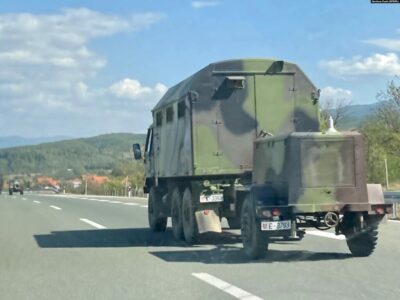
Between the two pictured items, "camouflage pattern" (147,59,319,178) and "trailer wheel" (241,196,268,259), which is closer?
"trailer wheel" (241,196,268,259)

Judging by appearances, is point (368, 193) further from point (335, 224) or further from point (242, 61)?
point (242, 61)

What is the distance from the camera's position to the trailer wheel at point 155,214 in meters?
17.7

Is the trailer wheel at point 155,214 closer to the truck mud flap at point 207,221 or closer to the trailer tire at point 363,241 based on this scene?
the truck mud flap at point 207,221

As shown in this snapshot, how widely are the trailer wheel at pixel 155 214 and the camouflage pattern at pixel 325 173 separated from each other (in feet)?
22.7

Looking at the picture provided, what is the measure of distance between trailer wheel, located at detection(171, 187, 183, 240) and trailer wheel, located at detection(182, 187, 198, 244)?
393mm

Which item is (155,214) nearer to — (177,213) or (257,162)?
(177,213)

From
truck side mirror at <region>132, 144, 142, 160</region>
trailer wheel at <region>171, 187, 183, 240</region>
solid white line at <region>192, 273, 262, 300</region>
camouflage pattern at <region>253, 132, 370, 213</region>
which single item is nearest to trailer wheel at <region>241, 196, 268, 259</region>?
camouflage pattern at <region>253, 132, 370, 213</region>

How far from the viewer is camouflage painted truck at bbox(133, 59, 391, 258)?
36.3ft

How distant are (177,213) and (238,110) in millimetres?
3073

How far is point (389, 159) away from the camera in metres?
43.6

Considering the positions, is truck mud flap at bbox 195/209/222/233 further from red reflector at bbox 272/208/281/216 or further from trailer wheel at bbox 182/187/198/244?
red reflector at bbox 272/208/281/216

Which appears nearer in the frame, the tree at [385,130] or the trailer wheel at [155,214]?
the trailer wheel at [155,214]

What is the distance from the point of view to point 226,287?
28.7ft

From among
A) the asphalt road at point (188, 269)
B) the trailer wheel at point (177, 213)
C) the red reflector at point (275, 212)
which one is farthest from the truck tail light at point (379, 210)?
the trailer wheel at point (177, 213)
